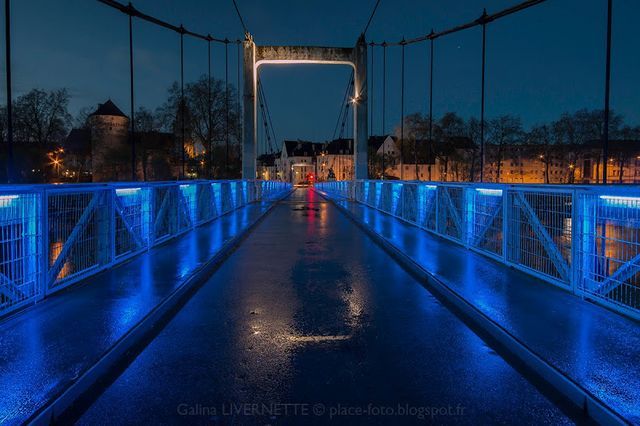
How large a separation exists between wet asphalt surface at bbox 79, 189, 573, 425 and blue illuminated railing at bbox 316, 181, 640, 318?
183 centimetres

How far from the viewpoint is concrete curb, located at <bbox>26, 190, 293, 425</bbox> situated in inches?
135

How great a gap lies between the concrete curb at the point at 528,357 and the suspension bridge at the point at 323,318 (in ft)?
0.06

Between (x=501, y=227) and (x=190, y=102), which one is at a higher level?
(x=190, y=102)

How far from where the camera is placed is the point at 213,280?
824 centimetres

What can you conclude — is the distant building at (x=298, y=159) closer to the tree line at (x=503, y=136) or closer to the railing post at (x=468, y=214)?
the tree line at (x=503, y=136)

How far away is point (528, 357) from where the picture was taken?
4441 millimetres

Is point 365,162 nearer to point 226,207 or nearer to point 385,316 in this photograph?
point 226,207

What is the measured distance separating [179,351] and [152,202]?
686cm

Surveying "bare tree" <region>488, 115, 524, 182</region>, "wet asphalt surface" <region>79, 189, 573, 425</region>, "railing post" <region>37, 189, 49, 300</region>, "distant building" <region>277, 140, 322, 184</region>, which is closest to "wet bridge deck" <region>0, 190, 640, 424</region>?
"wet asphalt surface" <region>79, 189, 573, 425</region>

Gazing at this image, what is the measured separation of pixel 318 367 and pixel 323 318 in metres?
1.58

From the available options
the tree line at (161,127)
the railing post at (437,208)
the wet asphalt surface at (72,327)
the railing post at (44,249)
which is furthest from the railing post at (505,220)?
the tree line at (161,127)

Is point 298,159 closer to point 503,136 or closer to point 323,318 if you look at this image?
point 503,136

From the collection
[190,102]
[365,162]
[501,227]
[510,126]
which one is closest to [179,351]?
[501,227]

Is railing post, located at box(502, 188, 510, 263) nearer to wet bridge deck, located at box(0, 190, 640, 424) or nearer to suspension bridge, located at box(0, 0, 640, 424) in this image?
suspension bridge, located at box(0, 0, 640, 424)
